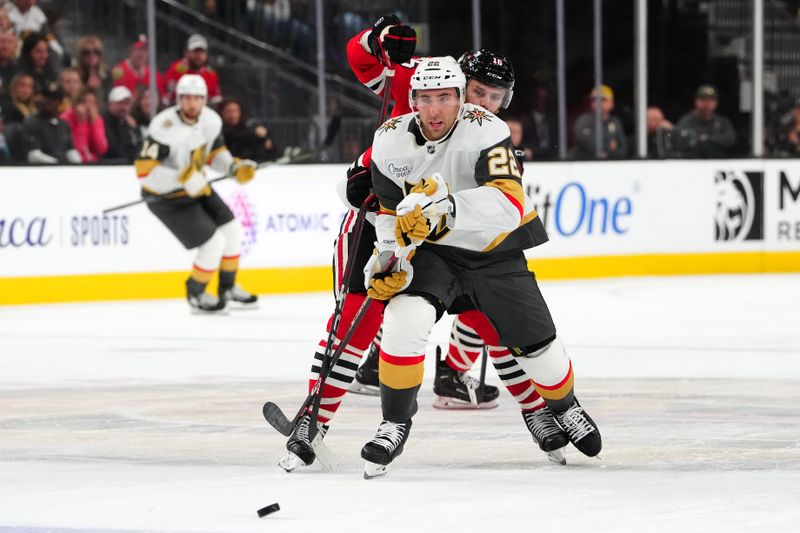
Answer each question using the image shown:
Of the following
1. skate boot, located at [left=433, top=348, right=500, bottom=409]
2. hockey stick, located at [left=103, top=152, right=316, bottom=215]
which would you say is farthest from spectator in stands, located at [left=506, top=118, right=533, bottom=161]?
skate boot, located at [left=433, top=348, right=500, bottom=409]

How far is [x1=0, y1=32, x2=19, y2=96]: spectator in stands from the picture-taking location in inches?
355

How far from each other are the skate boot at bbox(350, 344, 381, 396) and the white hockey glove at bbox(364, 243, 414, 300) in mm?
1562

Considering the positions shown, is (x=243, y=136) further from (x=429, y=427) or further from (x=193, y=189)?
(x=429, y=427)

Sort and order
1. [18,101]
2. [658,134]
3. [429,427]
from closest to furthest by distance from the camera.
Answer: [429,427], [18,101], [658,134]

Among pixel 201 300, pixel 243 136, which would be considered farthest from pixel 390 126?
pixel 243 136

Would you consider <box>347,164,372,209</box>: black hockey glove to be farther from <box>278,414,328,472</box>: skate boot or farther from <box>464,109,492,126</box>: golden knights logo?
<box>278,414,328,472</box>: skate boot

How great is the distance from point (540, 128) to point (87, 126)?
328cm

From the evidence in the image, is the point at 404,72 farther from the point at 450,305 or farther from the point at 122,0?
the point at 122,0

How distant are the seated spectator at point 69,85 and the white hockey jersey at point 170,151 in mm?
758

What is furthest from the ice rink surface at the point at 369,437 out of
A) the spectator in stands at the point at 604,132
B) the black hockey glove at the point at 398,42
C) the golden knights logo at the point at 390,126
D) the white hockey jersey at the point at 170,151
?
the spectator in stands at the point at 604,132

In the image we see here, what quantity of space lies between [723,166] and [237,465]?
25.0 feet

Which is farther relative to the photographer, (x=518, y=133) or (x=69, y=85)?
(x=518, y=133)

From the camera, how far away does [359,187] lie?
4.21m

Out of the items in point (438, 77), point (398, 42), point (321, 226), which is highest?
point (398, 42)
